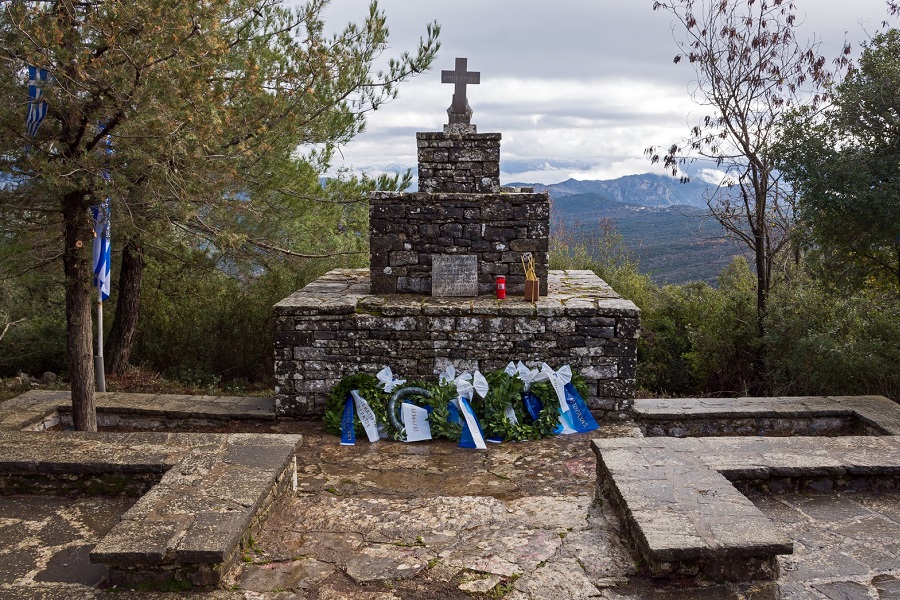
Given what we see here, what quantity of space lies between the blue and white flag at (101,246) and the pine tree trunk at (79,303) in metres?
0.06

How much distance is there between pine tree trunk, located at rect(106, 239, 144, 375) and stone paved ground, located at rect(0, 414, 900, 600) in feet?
19.3

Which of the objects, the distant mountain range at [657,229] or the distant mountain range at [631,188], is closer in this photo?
the distant mountain range at [657,229]

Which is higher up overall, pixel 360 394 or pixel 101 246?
pixel 101 246

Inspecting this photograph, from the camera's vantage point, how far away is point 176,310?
37.3 ft

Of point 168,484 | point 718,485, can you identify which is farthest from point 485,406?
point 168,484

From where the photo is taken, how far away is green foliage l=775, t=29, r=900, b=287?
783cm

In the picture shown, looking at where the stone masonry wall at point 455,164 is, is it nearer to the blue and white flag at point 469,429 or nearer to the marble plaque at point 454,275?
the marble plaque at point 454,275

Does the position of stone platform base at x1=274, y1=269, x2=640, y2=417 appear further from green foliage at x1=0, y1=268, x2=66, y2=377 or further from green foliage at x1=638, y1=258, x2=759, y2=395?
green foliage at x1=0, y1=268, x2=66, y2=377

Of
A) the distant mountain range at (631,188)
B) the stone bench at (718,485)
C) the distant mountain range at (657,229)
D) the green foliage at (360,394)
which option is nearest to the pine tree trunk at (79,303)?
the green foliage at (360,394)

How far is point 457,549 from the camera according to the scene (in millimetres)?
4219

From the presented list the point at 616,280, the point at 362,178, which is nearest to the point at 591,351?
the point at 362,178

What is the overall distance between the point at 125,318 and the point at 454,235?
5.16 metres

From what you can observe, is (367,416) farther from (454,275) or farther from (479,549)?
(479,549)

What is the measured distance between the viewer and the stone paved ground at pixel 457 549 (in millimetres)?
3678
